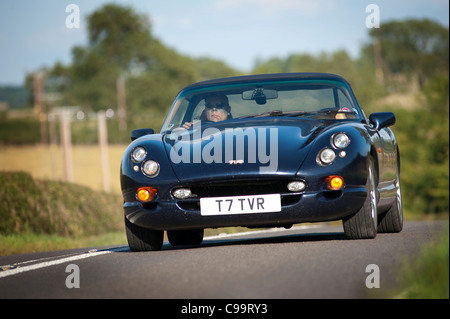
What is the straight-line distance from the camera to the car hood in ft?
22.5

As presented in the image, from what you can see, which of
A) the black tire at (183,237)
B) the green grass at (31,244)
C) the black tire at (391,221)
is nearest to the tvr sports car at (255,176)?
the black tire at (391,221)

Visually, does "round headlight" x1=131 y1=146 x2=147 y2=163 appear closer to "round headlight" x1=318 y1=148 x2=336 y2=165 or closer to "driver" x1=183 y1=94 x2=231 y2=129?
"driver" x1=183 y1=94 x2=231 y2=129

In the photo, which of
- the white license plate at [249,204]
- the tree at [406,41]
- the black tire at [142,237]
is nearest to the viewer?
the white license plate at [249,204]

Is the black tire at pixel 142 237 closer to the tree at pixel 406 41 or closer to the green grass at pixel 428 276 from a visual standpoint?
the green grass at pixel 428 276

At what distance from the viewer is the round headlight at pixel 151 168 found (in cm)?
717

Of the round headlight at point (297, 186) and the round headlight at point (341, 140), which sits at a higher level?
the round headlight at point (341, 140)

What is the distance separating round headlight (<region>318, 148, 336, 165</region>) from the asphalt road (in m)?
0.67

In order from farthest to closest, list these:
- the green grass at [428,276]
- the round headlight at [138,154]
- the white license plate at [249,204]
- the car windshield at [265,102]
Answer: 1. the car windshield at [265,102]
2. the round headlight at [138,154]
3. the white license plate at [249,204]
4. the green grass at [428,276]

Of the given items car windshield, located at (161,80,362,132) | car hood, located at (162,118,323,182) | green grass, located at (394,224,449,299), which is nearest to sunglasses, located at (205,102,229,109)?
car windshield, located at (161,80,362,132)

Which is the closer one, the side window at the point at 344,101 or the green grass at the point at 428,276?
the green grass at the point at 428,276

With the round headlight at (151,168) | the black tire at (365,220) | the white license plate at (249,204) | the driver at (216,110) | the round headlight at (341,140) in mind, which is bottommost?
the black tire at (365,220)

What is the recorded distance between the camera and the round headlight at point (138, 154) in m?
7.31

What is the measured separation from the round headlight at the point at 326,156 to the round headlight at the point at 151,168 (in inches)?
54.0

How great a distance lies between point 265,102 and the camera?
329 inches
